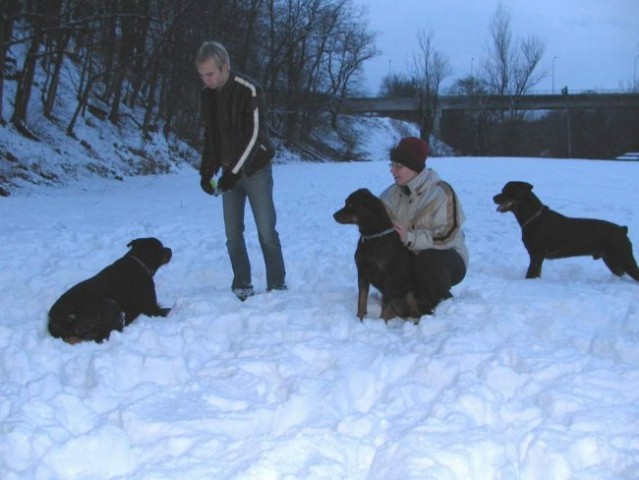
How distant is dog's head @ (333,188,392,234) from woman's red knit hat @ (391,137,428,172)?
1.20 feet

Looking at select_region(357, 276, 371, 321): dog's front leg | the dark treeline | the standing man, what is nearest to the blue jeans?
the standing man

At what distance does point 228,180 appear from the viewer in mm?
5496

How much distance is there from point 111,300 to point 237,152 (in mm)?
1621

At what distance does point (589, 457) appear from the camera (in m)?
2.91

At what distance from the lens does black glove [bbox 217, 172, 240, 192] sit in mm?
5488

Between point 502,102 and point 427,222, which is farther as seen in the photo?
point 502,102

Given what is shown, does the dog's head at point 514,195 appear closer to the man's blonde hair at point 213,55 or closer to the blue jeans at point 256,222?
the blue jeans at point 256,222

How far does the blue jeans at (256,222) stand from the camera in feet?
18.7

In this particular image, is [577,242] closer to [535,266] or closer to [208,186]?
[535,266]

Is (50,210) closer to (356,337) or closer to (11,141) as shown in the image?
(11,141)

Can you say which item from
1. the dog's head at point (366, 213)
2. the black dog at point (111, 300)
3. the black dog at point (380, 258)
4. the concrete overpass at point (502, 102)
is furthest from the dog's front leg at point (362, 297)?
the concrete overpass at point (502, 102)

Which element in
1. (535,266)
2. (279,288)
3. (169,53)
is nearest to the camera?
(279,288)

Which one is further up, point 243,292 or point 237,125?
point 237,125

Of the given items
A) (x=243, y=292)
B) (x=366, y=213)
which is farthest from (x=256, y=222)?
(x=366, y=213)
